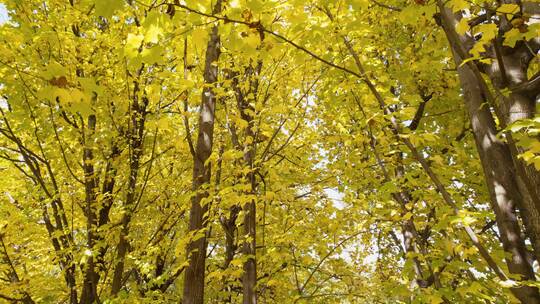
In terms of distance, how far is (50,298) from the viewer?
22.4 feet

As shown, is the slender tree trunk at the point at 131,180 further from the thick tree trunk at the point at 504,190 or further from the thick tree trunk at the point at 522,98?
the thick tree trunk at the point at 522,98

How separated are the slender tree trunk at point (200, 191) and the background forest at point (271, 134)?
20 millimetres

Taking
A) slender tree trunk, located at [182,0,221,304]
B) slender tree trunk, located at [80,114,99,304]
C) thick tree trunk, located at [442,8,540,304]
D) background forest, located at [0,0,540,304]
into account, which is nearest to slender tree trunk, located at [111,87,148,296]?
background forest, located at [0,0,540,304]

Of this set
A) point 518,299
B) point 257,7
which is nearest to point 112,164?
point 257,7

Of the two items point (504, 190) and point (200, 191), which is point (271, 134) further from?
point (504, 190)

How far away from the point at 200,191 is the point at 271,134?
6.80 ft

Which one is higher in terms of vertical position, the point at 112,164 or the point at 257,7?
the point at 112,164

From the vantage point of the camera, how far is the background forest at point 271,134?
2.41 meters

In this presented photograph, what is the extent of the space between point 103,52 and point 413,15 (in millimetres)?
4957

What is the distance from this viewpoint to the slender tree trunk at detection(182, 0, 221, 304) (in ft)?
11.2

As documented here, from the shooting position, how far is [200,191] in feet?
11.9

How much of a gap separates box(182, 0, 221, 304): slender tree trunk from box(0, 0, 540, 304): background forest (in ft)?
0.07

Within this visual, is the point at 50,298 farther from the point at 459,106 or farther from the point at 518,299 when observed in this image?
the point at 459,106

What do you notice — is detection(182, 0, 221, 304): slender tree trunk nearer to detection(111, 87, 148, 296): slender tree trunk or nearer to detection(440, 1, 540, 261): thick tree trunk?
detection(111, 87, 148, 296): slender tree trunk
